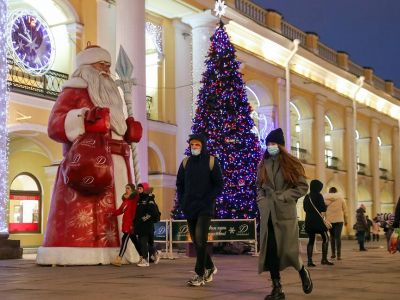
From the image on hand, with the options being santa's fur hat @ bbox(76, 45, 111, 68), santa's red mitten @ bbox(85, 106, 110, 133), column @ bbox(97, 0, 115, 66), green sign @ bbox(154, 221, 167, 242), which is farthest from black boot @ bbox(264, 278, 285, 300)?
column @ bbox(97, 0, 115, 66)

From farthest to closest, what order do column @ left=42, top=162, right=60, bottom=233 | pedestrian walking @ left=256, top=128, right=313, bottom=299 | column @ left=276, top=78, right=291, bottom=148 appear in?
column @ left=276, top=78, right=291, bottom=148 < column @ left=42, top=162, right=60, bottom=233 < pedestrian walking @ left=256, top=128, right=313, bottom=299

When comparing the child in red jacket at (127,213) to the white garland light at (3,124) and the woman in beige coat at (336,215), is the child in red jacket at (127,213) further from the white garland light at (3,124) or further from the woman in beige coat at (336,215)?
the woman in beige coat at (336,215)

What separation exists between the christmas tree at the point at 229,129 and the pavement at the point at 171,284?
19.5 feet

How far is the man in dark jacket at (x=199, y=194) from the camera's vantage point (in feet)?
24.9

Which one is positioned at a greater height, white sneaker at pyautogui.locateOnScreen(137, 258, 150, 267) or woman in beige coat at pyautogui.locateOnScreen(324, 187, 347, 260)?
woman in beige coat at pyautogui.locateOnScreen(324, 187, 347, 260)

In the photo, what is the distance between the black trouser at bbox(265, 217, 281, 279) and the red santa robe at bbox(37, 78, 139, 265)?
5295 mm

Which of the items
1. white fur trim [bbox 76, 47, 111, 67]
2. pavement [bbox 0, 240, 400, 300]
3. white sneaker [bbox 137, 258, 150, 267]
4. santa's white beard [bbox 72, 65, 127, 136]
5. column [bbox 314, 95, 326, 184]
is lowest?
pavement [bbox 0, 240, 400, 300]

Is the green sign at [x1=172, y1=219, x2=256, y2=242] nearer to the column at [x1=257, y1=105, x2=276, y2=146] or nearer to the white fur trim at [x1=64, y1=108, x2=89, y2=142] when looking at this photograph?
the white fur trim at [x1=64, y1=108, x2=89, y2=142]

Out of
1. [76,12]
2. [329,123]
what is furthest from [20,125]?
[329,123]

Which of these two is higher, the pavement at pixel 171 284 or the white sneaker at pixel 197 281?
the white sneaker at pixel 197 281

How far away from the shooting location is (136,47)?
61.4 ft

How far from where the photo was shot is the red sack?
1089 cm

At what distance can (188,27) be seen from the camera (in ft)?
81.1

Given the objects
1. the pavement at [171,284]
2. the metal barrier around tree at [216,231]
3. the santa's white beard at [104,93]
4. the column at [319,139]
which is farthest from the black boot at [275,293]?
the column at [319,139]
